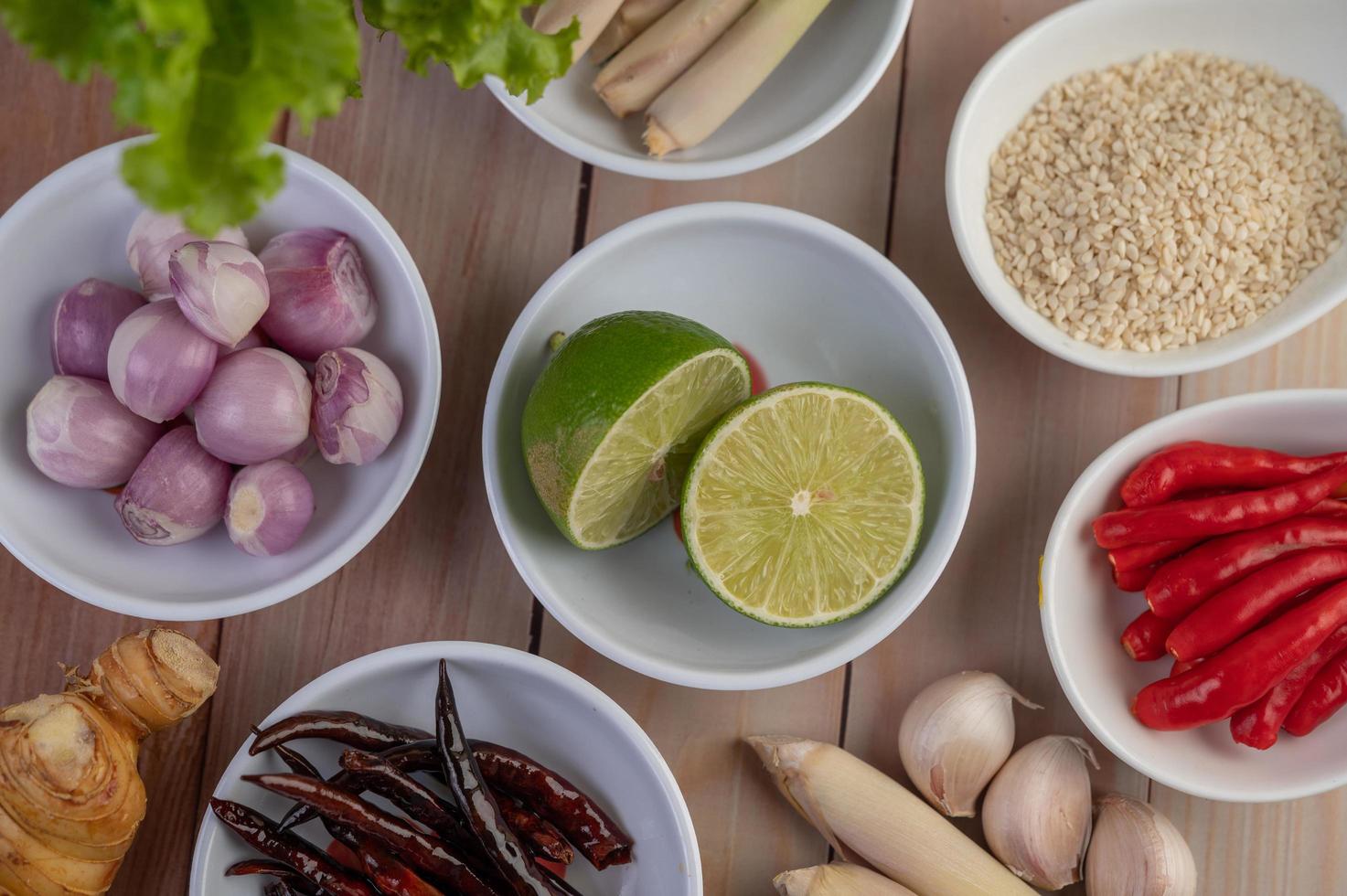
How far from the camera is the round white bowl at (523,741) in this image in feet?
2.95

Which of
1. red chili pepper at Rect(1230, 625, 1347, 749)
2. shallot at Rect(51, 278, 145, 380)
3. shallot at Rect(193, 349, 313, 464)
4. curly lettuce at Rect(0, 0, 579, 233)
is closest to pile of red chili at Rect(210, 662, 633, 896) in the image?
shallot at Rect(193, 349, 313, 464)

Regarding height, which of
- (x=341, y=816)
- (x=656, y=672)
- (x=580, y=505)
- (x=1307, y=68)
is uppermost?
(x=1307, y=68)

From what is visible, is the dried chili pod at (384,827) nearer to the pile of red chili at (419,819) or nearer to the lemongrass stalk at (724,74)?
the pile of red chili at (419,819)

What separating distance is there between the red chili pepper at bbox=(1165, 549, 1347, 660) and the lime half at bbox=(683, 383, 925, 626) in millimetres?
266

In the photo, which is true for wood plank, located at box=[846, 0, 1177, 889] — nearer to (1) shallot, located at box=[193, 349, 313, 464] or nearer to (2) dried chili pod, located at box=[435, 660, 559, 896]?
(2) dried chili pod, located at box=[435, 660, 559, 896]

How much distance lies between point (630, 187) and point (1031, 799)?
697mm

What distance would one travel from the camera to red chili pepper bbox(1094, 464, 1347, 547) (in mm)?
925

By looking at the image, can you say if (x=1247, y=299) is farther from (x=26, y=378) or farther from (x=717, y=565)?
(x=26, y=378)

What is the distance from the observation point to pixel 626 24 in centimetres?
96

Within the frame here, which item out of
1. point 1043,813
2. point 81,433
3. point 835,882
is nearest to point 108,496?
point 81,433

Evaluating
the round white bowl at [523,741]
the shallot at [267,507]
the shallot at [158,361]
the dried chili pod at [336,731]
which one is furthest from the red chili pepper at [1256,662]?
the shallot at [158,361]

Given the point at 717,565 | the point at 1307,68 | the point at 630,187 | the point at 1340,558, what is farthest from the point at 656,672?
the point at 1307,68

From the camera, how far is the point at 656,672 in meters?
0.91

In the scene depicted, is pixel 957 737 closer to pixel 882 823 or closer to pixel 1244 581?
pixel 882 823
